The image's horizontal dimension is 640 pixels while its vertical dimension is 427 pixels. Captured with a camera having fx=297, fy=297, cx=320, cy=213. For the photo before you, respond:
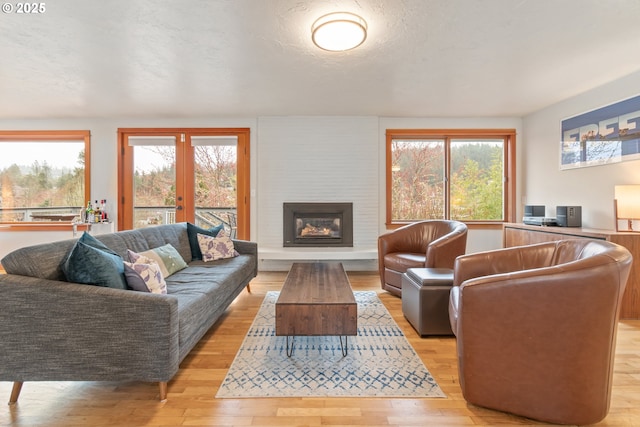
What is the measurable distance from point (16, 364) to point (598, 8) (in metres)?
4.10

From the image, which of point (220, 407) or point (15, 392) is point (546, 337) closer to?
point (220, 407)

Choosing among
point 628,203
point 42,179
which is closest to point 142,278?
point 628,203

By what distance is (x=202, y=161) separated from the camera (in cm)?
475

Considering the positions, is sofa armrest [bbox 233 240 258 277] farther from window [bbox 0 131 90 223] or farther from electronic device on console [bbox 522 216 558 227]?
electronic device on console [bbox 522 216 558 227]

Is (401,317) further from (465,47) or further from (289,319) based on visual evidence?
(465,47)

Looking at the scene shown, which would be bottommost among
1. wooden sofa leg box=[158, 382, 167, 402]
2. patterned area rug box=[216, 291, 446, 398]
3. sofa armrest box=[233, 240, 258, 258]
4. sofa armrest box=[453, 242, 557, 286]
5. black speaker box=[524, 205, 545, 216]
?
patterned area rug box=[216, 291, 446, 398]

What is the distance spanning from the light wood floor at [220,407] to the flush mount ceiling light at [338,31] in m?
2.36

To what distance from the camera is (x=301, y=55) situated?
265cm

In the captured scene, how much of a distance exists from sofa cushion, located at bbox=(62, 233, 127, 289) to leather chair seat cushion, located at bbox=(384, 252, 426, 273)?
257cm

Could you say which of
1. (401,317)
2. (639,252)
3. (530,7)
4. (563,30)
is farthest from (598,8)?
(401,317)

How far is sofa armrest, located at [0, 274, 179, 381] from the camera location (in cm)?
149


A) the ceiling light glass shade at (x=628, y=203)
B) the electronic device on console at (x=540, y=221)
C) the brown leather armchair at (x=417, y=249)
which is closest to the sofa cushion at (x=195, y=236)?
the brown leather armchair at (x=417, y=249)

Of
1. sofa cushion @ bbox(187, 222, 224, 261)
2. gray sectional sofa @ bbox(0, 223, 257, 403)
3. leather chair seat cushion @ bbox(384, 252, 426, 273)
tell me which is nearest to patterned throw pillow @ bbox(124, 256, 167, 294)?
gray sectional sofa @ bbox(0, 223, 257, 403)

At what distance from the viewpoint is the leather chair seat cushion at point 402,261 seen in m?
3.19
